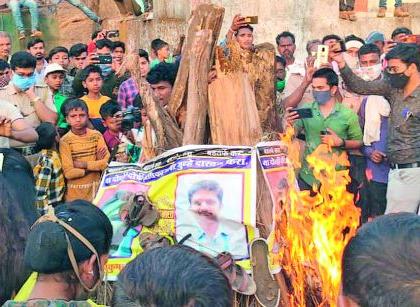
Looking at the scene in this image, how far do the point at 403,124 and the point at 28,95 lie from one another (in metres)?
3.38

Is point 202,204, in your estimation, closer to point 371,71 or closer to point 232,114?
point 232,114

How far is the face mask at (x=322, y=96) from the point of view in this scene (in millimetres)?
7391

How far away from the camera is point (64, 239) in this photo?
302 centimetres

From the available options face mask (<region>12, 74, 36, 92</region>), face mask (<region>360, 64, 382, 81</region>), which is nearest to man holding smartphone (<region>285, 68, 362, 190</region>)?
face mask (<region>360, 64, 382, 81</region>)

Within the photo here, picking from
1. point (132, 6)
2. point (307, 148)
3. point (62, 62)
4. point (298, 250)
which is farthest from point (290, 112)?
point (132, 6)

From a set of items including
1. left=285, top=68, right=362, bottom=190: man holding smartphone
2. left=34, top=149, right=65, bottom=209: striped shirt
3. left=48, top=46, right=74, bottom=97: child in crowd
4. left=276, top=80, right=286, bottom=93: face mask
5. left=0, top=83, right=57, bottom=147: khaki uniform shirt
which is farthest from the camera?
left=48, top=46, right=74, bottom=97: child in crowd

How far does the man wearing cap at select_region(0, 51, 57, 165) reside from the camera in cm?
746

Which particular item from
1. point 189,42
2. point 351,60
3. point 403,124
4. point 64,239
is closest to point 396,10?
point 351,60

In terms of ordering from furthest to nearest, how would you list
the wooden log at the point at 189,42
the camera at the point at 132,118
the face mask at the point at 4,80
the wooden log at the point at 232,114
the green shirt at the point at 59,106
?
the face mask at the point at 4,80 → the green shirt at the point at 59,106 → the camera at the point at 132,118 → the wooden log at the point at 189,42 → the wooden log at the point at 232,114

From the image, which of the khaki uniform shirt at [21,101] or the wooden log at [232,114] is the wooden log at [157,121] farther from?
the khaki uniform shirt at [21,101]

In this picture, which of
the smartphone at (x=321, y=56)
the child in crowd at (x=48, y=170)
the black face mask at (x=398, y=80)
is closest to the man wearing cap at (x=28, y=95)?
the child in crowd at (x=48, y=170)

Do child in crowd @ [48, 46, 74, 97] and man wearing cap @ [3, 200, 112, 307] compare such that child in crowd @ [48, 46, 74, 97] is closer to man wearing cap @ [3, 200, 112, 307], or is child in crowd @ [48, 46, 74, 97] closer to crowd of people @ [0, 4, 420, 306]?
crowd of people @ [0, 4, 420, 306]

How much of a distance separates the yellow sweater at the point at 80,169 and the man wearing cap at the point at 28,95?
37cm

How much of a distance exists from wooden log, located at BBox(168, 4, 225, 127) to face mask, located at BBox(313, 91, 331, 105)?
6.45 feet
